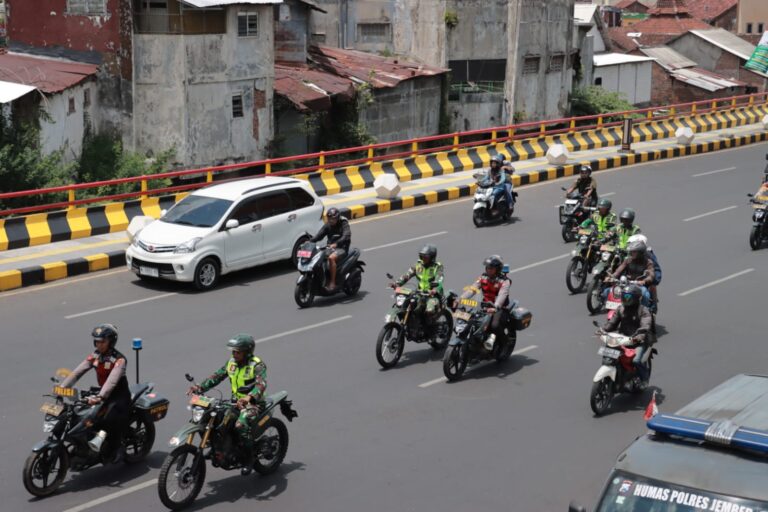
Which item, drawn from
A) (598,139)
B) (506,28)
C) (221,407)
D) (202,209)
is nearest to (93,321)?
(202,209)

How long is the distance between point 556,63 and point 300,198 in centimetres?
2543

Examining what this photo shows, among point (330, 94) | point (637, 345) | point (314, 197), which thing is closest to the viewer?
point (637, 345)

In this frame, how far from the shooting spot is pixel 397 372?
14.1m

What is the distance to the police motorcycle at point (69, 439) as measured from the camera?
32.5ft

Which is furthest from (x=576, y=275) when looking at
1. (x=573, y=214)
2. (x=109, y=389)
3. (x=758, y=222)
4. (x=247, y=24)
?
(x=247, y=24)

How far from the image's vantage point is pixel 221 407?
9.93 metres

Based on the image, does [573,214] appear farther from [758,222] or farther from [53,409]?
[53,409]

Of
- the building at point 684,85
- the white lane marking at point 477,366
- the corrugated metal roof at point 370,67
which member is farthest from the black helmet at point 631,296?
the building at point 684,85

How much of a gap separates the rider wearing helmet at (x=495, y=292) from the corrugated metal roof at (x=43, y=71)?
14.8m

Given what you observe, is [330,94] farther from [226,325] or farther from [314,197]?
[226,325]

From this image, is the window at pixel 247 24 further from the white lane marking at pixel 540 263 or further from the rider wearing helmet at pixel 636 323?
the rider wearing helmet at pixel 636 323

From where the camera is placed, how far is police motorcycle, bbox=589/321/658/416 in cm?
1248

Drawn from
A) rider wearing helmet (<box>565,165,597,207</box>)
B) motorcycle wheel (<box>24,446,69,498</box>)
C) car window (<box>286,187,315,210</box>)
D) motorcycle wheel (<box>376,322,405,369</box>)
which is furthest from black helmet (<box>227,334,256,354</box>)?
rider wearing helmet (<box>565,165,597,207</box>)

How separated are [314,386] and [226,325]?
3073 mm
